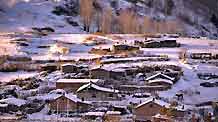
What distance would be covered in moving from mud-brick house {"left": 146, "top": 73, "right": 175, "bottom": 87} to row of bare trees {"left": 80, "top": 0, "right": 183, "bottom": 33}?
66.1 ft

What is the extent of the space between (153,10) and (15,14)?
15083 millimetres

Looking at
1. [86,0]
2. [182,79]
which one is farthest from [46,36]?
[182,79]

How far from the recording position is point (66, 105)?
23.9m

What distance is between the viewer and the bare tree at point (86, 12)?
1919 inches

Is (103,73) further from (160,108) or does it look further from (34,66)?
(160,108)

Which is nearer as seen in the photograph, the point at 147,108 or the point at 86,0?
the point at 147,108

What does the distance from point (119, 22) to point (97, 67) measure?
20.6 m

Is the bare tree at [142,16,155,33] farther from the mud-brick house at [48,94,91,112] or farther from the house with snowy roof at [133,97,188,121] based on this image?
the house with snowy roof at [133,97,188,121]

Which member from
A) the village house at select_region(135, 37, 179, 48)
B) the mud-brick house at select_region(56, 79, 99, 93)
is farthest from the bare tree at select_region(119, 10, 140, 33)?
the mud-brick house at select_region(56, 79, 99, 93)

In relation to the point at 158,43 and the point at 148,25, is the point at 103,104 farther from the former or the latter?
→ the point at 148,25

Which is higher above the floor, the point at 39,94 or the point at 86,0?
the point at 86,0

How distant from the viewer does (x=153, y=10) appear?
5912cm

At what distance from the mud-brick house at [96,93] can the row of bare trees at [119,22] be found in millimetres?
22701

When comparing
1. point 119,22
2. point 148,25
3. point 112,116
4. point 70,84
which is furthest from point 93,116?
point 148,25
